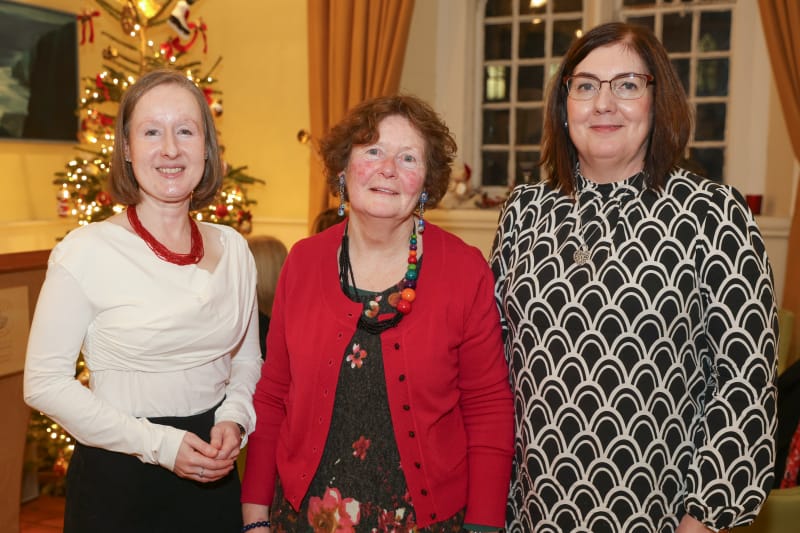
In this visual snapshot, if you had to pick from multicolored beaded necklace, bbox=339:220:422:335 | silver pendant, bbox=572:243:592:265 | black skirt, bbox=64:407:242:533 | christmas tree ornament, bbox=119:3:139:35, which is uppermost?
christmas tree ornament, bbox=119:3:139:35

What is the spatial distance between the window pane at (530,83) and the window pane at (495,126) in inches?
7.1

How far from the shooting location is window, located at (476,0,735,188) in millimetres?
5000

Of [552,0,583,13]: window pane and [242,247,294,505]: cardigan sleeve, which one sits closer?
[242,247,294,505]: cardigan sleeve

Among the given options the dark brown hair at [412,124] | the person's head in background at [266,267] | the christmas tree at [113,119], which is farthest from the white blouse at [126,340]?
the christmas tree at [113,119]

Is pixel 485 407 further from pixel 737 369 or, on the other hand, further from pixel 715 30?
pixel 715 30

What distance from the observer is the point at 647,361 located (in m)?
1.64

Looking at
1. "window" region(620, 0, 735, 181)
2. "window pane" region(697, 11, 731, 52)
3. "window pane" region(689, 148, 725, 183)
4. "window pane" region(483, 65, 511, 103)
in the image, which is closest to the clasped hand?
"window" region(620, 0, 735, 181)

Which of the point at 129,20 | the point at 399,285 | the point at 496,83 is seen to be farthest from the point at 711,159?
the point at 399,285

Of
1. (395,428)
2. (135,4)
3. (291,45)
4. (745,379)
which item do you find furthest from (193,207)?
(291,45)

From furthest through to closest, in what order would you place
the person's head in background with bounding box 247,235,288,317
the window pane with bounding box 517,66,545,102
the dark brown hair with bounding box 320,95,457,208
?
1. the window pane with bounding box 517,66,545,102
2. the person's head in background with bounding box 247,235,288,317
3. the dark brown hair with bounding box 320,95,457,208

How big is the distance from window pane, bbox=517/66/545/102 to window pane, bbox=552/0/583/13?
400mm

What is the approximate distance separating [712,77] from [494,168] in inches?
61.3

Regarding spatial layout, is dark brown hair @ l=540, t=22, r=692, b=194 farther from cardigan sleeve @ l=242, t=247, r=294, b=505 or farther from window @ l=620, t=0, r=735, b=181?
window @ l=620, t=0, r=735, b=181

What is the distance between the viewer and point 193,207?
1926mm
